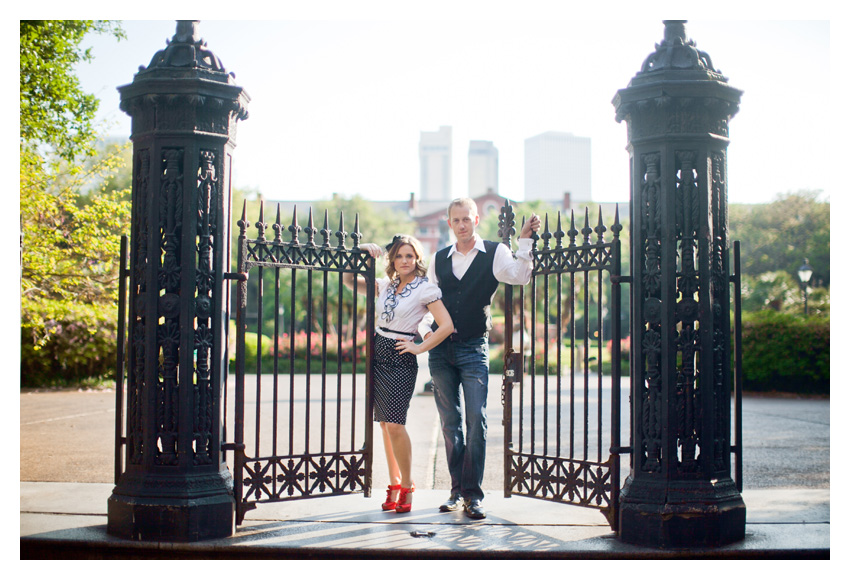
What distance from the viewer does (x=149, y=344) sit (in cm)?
451

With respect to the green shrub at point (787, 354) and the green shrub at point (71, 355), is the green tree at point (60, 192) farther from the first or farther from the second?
the green shrub at point (787, 354)

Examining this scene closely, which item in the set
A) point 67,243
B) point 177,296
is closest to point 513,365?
point 177,296

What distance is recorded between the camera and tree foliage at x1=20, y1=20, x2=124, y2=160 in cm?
1078

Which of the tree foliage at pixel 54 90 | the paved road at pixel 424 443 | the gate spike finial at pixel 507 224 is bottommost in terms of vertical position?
the paved road at pixel 424 443

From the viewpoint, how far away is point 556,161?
154250 millimetres

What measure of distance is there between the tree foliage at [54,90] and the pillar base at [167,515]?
794 centimetres

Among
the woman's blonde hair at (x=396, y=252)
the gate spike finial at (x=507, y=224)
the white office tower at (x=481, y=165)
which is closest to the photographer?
the woman's blonde hair at (x=396, y=252)

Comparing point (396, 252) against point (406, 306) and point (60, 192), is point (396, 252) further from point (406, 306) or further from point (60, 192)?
point (60, 192)

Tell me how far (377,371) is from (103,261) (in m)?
8.02

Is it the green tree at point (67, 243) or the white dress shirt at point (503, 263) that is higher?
the green tree at point (67, 243)

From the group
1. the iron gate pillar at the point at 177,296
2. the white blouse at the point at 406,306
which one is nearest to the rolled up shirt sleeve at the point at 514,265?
the white blouse at the point at 406,306

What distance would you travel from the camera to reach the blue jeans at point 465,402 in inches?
196
